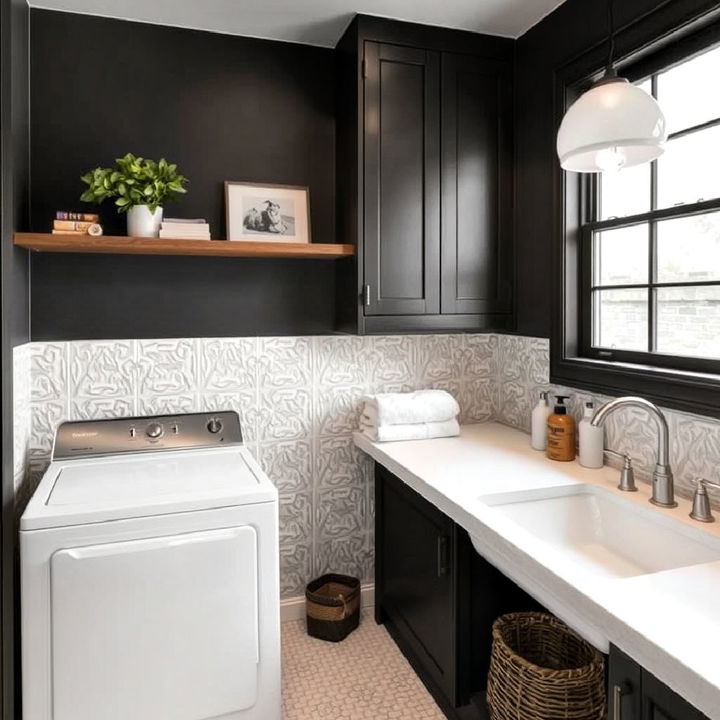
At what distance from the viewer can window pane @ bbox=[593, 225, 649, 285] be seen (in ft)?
6.24

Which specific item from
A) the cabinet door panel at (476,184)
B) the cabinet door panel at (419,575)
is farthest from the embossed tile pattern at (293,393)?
the cabinet door panel at (476,184)

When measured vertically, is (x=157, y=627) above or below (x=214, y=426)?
below

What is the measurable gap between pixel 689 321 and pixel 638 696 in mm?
1110

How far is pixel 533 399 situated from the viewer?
7.82 ft

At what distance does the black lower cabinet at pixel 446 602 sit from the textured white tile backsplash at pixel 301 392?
1.24 ft

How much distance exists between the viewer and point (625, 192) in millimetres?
1969

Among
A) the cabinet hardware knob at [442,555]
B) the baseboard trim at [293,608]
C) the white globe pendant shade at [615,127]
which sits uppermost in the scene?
the white globe pendant shade at [615,127]

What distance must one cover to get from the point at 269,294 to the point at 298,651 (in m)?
1.43

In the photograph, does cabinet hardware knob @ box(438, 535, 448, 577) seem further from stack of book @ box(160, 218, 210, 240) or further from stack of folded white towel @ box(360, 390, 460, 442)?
stack of book @ box(160, 218, 210, 240)

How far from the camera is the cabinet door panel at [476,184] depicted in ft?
7.39

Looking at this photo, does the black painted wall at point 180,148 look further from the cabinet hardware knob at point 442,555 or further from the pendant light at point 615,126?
the pendant light at point 615,126

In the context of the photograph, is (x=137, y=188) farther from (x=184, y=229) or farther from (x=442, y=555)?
(x=442, y=555)

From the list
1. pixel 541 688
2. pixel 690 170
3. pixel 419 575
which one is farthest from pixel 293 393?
pixel 690 170

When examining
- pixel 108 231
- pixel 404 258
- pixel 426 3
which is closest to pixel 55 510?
pixel 108 231
